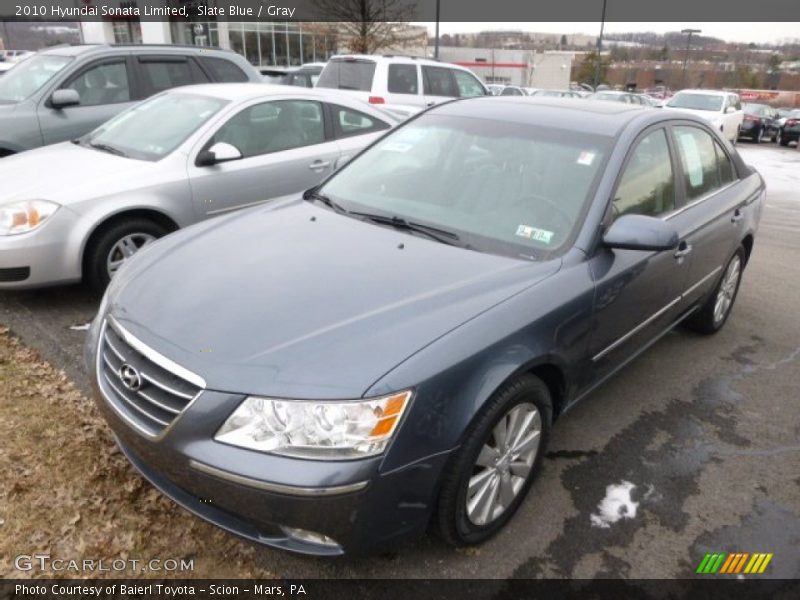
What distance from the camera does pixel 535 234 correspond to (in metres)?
2.79

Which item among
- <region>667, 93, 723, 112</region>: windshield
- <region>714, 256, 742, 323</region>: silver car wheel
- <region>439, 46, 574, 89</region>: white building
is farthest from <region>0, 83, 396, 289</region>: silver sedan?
<region>439, 46, 574, 89</region>: white building

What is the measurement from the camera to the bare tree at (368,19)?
81.7 feet

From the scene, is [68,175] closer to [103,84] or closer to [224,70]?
[103,84]

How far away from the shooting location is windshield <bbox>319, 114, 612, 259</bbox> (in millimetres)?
2826

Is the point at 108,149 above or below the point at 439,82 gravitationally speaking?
below

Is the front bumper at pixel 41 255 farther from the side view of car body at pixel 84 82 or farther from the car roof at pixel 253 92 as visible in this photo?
the side view of car body at pixel 84 82

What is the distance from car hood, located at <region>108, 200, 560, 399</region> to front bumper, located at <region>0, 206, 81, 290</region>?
1546 millimetres

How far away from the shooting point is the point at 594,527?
8.78 feet

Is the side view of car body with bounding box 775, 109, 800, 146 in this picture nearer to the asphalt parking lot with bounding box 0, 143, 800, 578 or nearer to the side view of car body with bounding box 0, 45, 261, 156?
the asphalt parking lot with bounding box 0, 143, 800, 578

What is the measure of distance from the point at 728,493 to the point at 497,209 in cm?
174

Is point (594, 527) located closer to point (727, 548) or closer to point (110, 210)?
point (727, 548)

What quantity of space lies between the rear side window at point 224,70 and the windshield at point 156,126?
2.12m

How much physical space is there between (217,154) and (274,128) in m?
0.76

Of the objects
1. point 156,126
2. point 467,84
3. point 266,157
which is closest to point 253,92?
point 266,157
